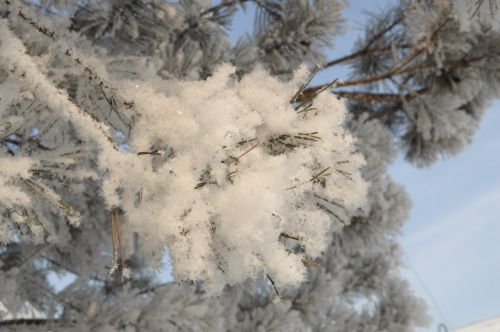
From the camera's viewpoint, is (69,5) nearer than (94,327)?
Yes

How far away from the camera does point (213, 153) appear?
2.09 feet

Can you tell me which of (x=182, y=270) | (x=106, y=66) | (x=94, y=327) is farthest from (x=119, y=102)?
(x=94, y=327)

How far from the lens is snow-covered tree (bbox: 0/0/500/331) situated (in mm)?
638

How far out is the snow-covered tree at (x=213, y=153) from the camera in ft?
2.09

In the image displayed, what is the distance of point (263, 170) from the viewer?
25.5 inches

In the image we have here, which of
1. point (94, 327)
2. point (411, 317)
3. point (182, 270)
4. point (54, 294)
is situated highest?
point (411, 317)

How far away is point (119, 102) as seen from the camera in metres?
0.88

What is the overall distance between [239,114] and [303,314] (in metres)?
2.43

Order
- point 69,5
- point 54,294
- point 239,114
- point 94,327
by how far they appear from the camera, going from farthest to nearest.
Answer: point 54,294
point 94,327
point 69,5
point 239,114

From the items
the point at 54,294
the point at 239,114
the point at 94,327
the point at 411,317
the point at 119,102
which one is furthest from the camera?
the point at 411,317

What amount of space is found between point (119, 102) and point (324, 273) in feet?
7.48

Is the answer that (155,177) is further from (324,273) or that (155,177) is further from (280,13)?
(324,273)

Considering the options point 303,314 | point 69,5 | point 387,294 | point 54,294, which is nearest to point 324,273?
point 303,314

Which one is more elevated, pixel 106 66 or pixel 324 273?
pixel 324 273
